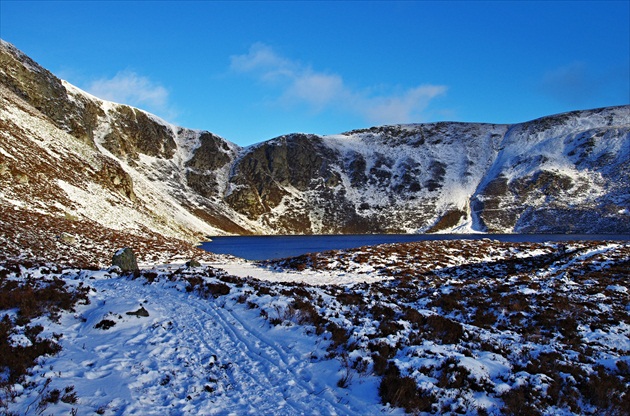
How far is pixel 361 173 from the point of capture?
180 metres

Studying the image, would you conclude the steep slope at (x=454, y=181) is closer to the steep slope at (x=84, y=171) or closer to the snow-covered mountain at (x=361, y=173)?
the snow-covered mountain at (x=361, y=173)

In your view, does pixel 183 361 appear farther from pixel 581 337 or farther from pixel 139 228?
pixel 139 228

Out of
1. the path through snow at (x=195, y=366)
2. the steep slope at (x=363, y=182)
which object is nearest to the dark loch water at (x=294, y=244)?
the steep slope at (x=363, y=182)

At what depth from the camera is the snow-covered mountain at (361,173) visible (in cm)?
12119

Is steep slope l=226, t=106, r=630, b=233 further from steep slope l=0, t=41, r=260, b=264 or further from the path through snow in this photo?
the path through snow

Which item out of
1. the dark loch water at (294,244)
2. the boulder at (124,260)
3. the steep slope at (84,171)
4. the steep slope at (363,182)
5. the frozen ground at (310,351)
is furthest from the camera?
the steep slope at (363,182)

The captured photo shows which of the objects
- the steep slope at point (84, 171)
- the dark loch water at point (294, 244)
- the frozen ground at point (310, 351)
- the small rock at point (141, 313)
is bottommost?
the dark loch water at point (294, 244)

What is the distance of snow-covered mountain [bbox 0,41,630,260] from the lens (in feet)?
398

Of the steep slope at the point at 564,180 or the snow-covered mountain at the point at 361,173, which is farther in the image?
the steep slope at the point at 564,180

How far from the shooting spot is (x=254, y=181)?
169500 millimetres

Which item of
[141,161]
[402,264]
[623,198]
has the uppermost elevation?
[141,161]

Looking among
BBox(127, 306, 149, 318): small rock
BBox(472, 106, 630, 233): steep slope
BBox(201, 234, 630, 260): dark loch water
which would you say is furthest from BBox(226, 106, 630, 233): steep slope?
BBox(127, 306, 149, 318): small rock

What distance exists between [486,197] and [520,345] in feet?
502

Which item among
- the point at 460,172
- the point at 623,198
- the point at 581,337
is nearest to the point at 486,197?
the point at 460,172
